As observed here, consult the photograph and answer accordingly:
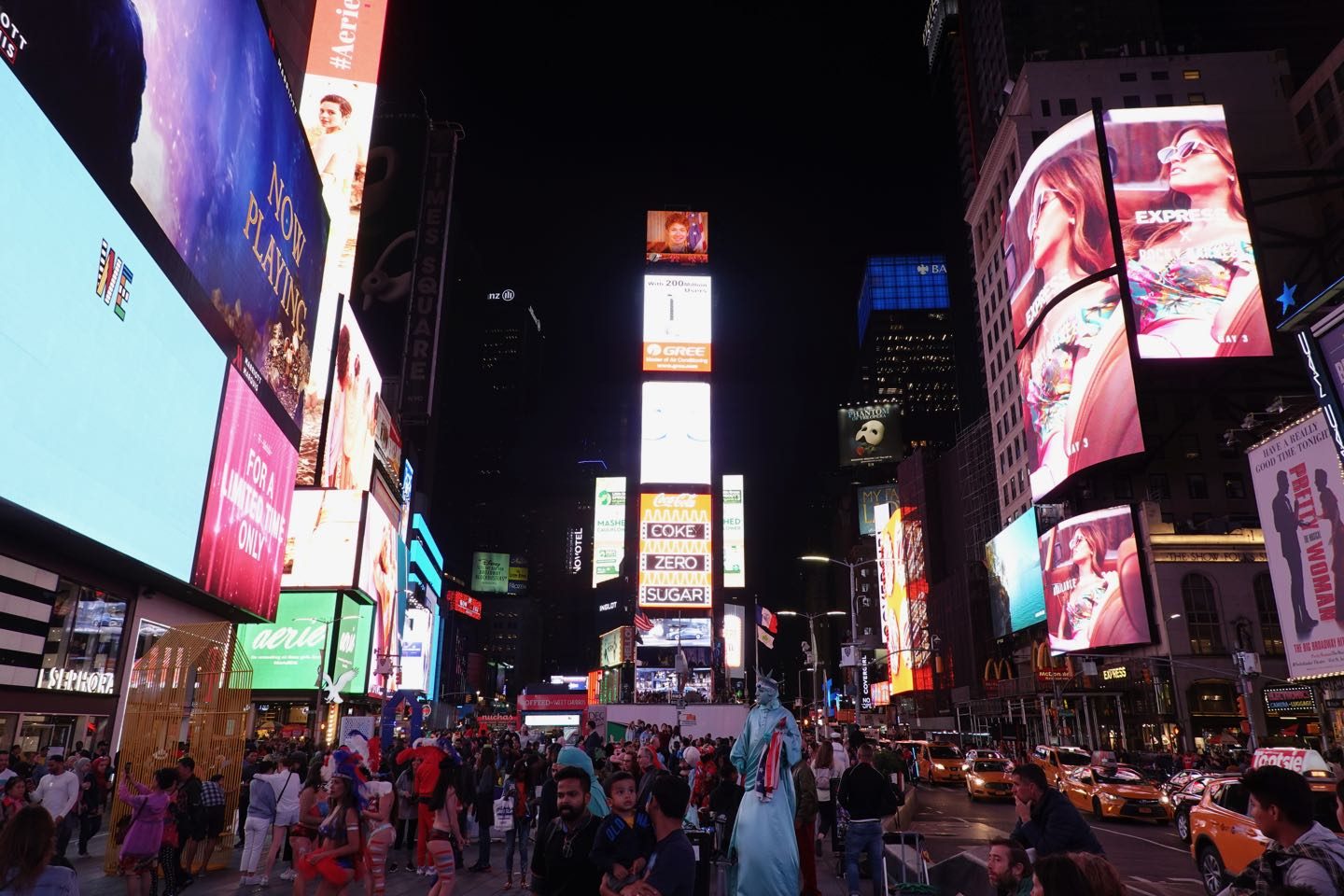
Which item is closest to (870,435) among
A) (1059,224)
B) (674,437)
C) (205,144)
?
(674,437)

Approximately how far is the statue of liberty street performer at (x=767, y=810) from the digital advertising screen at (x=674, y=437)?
7257 cm

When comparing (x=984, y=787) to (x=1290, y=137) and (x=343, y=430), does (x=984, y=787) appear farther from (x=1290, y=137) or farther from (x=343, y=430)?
(x=1290, y=137)

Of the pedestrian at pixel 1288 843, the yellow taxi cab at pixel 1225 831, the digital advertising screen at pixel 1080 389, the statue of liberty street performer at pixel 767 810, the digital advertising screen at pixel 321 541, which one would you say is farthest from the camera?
the digital advertising screen at pixel 1080 389

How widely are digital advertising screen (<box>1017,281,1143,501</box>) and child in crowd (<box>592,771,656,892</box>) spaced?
5072cm

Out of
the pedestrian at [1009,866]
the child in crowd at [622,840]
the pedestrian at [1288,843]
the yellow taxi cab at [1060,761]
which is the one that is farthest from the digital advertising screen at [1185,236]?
the child in crowd at [622,840]

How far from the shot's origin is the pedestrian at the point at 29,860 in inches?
190

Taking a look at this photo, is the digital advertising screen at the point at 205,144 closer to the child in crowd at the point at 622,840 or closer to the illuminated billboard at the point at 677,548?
the child in crowd at the point at 622,840

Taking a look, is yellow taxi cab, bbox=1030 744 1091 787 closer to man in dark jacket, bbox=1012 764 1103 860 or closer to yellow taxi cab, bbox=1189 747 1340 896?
yellow taxi cab, bbox=1189 747 1340 896

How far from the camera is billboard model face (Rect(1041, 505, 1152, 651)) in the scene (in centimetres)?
5272

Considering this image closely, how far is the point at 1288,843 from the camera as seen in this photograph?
200 inches

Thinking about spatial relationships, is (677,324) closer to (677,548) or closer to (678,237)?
(678,237)

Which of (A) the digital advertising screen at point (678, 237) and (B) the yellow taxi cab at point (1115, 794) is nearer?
(B) the yellow taxi cab at point (1115, 794)

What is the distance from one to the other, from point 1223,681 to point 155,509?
5596 cm

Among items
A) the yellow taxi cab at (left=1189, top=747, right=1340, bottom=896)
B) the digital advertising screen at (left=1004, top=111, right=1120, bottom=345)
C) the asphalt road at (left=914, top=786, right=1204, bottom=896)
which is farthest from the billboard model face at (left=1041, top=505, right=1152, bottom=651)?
the yellow taxi cab at (left=1189, top=747, right=1340, bottom=896)
